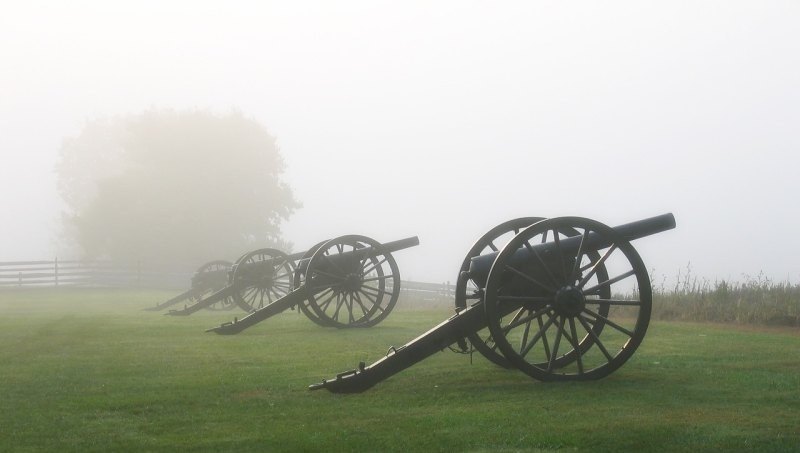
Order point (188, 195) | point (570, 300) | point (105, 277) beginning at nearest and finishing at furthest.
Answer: point (570, 300) → point (105, 277) → point (188, 195)

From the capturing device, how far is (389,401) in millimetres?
8922

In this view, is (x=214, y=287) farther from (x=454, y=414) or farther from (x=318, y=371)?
(x=454, y=414)

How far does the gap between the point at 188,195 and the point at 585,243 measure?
39.4m

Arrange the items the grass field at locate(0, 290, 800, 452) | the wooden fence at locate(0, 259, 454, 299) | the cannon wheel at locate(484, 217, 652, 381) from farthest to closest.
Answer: the wooden fence at locate(0, 259, 454, 299) < the cannon wheel at locate(484, 217, 652, 381) < the grass field at locate(0, 290, 800, 452)

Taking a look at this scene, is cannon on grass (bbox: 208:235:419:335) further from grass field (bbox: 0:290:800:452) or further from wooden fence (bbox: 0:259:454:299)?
wooden fence (bbox: 0:259:454:299)

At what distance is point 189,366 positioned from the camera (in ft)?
39.4

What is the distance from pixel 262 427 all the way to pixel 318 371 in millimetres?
3387

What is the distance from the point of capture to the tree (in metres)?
47.0

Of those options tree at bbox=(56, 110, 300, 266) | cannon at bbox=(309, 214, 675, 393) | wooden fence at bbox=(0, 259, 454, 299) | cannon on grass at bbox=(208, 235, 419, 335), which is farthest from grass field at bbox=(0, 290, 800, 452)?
tree at bbox=(56, 110, 300, 266)

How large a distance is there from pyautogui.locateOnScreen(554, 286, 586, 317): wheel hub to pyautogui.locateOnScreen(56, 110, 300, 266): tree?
3857cm

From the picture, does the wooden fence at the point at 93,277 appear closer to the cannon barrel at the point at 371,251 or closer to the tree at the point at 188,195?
the tree at the point at 188,195

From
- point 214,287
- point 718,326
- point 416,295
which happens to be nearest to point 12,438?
point 718,326

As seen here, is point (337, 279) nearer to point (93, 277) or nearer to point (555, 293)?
point (555, 293)

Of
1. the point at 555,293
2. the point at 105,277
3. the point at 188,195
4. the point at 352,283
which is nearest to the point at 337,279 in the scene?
the point at 352,283
